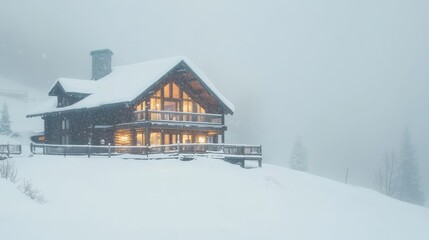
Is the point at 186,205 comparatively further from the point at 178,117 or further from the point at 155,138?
the point at 155,138

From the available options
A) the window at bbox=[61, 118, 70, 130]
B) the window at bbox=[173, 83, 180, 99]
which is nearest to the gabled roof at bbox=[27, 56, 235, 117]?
the window at bbox=[61, 118, 70, 130]

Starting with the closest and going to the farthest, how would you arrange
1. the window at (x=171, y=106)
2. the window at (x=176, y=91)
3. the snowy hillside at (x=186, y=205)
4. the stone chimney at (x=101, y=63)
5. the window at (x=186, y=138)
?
the snowy hillside at (x=186, y=205), the window at (x=171, y=106), the window at (x=176, y=91), the window at (x=186, y=138), the stone chimney at (x=101, y=63)

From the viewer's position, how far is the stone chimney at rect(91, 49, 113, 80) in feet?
143

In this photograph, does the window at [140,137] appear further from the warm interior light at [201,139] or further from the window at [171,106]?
the warm interior light at [201,139]

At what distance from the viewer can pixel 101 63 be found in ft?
144

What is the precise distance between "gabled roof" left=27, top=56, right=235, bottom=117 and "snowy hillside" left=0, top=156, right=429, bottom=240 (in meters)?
8.03

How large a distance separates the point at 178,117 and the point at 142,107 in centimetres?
320

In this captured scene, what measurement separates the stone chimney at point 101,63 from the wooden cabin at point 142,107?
1.75m

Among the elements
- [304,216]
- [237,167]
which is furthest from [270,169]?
[304,216]

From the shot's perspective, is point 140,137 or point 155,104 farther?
point 140,137

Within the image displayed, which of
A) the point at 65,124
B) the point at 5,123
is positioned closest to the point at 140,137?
the point at 65,124

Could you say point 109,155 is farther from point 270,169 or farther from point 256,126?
point 256,126

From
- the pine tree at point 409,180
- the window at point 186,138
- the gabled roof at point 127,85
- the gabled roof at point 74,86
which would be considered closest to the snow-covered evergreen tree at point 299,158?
the pine tree at point 409,180

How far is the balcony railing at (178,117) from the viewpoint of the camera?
34.8 m
